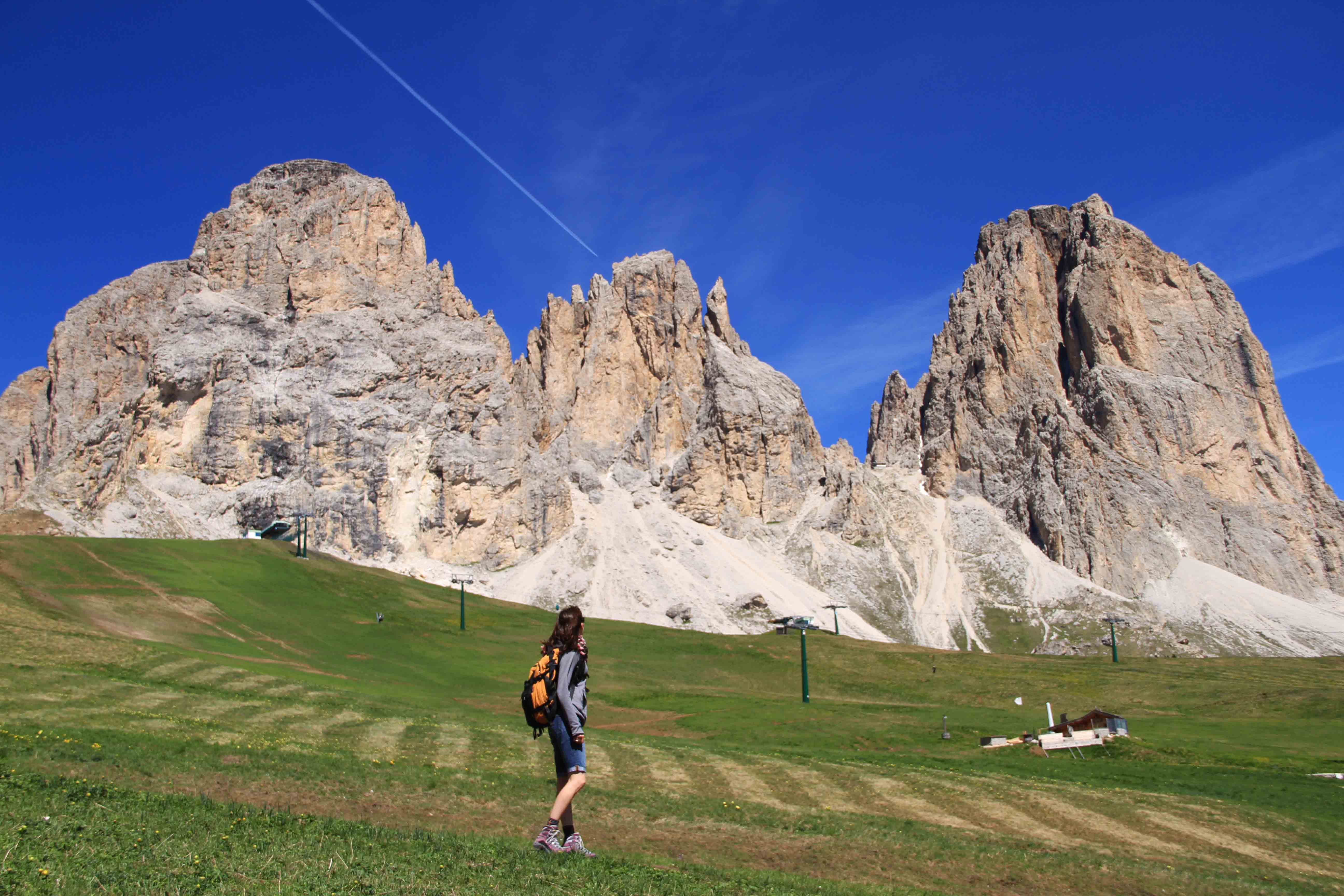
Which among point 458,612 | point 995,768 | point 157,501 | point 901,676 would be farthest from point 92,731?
point 157,501

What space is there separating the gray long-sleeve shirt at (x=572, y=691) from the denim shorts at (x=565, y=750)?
10 centimetres

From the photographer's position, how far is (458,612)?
9388cm

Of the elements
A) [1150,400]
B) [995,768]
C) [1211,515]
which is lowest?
[995,768]

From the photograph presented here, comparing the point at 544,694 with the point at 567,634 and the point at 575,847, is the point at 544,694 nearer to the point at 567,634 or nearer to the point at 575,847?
the point at 567,634

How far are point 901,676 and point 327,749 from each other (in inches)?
2504

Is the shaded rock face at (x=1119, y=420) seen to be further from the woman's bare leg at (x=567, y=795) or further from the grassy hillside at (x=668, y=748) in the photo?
the woman's bare leg at (x=567, y=795)

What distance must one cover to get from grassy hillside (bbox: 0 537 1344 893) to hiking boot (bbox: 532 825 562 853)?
0.50 metres

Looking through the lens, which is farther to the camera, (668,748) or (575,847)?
(668,748)

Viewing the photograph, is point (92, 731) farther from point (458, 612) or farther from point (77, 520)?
point (77, 520)

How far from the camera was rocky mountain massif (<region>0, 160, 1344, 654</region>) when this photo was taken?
135000mm

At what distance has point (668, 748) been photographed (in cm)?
2769

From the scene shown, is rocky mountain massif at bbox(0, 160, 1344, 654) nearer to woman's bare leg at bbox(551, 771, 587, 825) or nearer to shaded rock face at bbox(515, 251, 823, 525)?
shaded rock face at bbox(515, 251, 823, 525)

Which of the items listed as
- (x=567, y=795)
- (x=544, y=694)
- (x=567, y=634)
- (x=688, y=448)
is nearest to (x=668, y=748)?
(x=567, y=795)

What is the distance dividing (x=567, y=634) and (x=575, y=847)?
273cm
